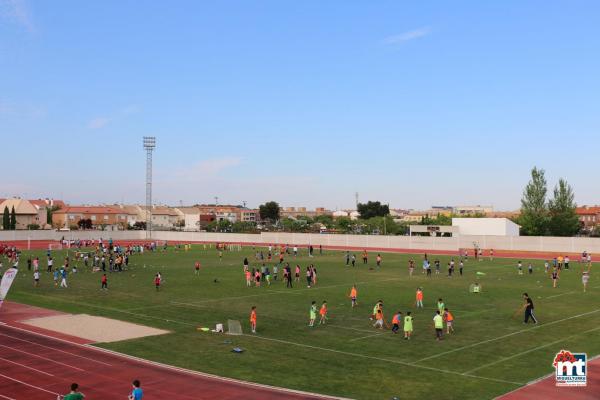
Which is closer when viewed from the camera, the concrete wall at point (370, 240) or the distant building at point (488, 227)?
the concrete wall at point (370, 240)

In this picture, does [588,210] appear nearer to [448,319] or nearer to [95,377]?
[448,319]

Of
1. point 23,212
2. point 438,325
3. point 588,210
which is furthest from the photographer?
point 588,210

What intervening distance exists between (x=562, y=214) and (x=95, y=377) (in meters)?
98.7

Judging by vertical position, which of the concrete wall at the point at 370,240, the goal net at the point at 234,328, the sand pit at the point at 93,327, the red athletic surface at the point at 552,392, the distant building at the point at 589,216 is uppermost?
the distant building at the point at 589,216

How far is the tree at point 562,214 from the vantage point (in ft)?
335

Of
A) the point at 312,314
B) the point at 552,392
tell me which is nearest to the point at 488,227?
the point at 312,314

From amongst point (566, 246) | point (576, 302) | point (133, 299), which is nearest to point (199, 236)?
point (566, 246)

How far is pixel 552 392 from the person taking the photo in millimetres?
17594

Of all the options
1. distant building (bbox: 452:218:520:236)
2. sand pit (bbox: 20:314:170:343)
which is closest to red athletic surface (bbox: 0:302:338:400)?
sand pit (bbox: 20:314:170:343)

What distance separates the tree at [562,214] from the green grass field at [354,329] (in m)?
54.0

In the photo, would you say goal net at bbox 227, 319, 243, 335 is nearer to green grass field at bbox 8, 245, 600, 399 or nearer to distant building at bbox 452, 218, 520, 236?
green grass field at bbox 8, 245, 600, 399

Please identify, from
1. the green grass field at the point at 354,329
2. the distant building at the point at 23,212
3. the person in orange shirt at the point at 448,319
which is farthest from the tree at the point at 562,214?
the distant building at the point at 23,212

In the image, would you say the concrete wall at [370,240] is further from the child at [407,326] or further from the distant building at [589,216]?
the distant building at [589,216]

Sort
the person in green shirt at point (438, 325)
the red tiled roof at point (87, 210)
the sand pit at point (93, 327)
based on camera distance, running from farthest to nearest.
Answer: the red tiled roof at point (87, 210)
the sand pit at point (93, 327)
the person in green shirt at point (438, 325)
